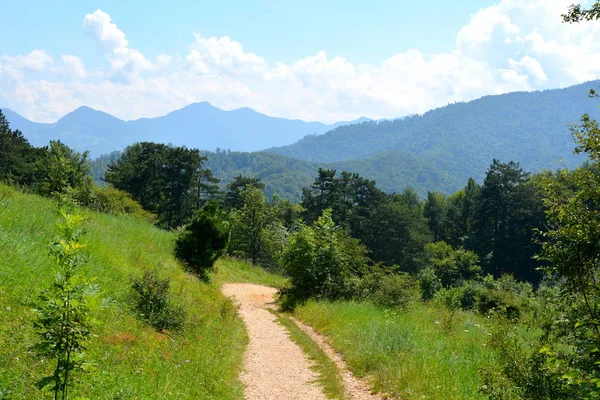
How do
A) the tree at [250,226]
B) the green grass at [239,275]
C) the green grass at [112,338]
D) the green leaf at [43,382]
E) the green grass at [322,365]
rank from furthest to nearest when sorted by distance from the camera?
the tree at [250,226] → the green grass at [239,275] → the green grass at [322,365] → the green grass at [112,338] → the green leaf at [43,382]

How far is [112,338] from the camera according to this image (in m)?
6.83

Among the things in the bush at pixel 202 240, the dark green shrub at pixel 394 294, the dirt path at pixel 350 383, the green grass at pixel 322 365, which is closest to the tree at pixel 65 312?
the green grass at pixel 322 365

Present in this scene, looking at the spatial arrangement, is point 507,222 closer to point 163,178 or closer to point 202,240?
point 163,178

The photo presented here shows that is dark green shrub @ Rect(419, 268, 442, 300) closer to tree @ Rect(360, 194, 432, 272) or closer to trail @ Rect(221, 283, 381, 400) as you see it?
trail @ Rect(221, 283, 381, 400)

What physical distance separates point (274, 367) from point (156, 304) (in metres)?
3.46

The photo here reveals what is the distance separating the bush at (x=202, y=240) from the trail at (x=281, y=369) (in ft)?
15.3

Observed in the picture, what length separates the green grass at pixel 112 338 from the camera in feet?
15.8

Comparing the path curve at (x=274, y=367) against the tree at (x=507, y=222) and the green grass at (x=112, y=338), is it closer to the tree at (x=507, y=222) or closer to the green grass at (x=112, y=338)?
the green grass at (x=112, y=338)

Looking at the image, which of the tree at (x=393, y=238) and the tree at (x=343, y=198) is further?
the tree at (x=343, y=198)

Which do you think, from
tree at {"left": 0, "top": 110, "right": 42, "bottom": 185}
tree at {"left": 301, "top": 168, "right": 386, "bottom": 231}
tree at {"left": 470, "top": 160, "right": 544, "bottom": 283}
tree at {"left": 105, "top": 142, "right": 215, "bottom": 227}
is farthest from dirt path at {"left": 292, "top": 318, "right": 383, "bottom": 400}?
tree at {"left": 470, "top": 160, "right": 544, "bottom": 283}

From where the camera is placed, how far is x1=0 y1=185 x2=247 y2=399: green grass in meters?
4.81

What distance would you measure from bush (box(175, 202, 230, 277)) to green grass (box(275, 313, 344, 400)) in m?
6.66

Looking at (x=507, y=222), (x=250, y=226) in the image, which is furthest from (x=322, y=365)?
(x=507, y=222)

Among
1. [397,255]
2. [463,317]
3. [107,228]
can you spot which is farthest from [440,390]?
[397,255]
